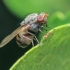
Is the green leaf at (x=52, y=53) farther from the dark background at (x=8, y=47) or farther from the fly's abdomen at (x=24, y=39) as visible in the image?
the dark background at (x=8, y=47)

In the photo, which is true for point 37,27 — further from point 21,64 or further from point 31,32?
point 21,64

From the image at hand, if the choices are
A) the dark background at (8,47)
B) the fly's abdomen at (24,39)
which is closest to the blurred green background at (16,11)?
the dark background at (8,47)

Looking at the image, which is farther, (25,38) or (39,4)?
(39,4)

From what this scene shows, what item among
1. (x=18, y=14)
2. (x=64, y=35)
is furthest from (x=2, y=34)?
(x=64, y=35)

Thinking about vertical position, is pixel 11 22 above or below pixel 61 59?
below

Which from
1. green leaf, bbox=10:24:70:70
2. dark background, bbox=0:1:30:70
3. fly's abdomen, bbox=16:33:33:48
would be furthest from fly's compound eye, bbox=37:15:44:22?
green leaf, bbox=10:24:70:70

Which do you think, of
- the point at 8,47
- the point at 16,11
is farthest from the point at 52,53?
the point at 8,47
